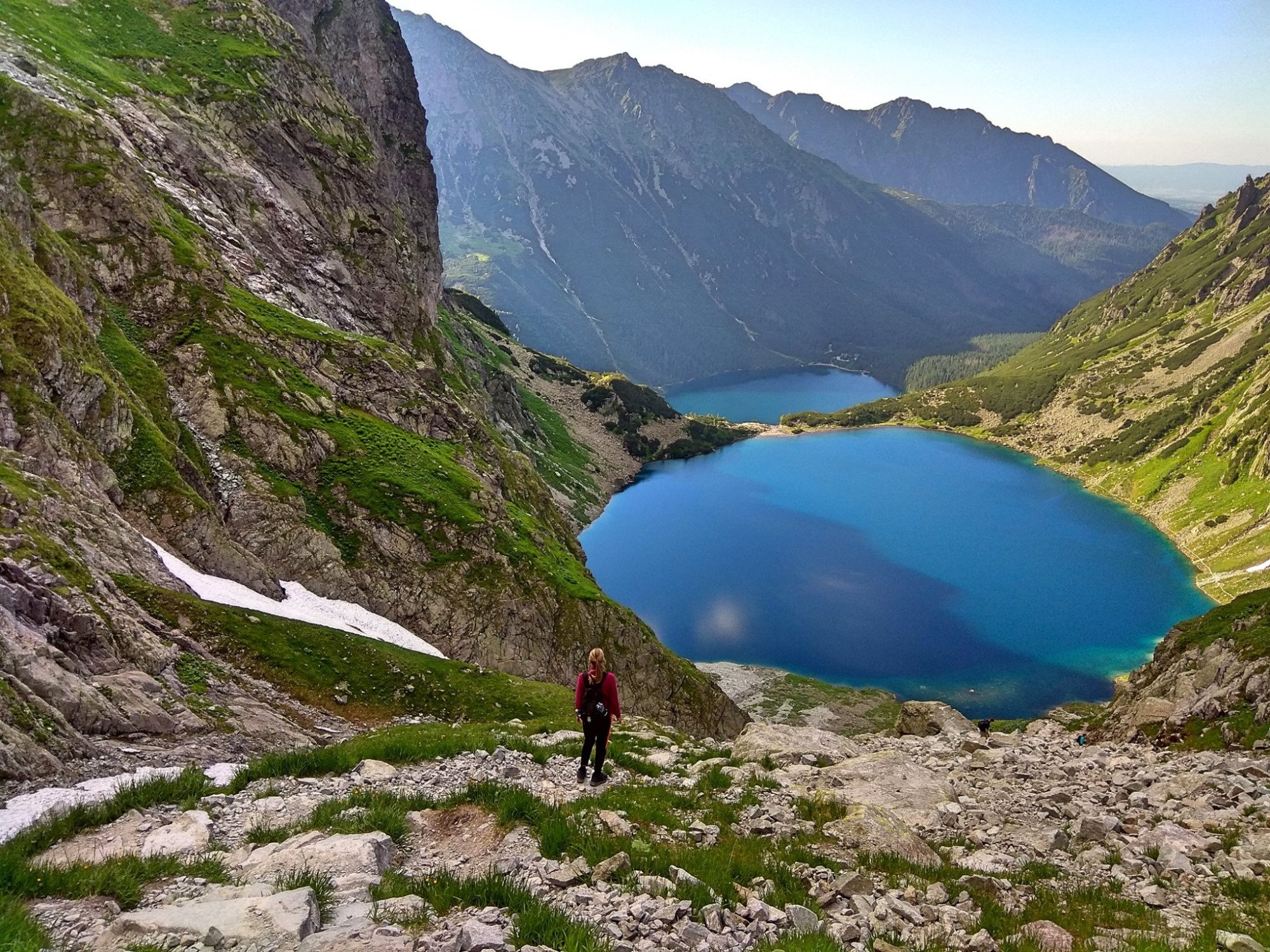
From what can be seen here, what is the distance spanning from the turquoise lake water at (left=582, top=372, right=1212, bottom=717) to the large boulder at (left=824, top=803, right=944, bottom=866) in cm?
9051

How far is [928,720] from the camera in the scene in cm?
3884

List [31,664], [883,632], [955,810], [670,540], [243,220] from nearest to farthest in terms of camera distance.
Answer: [31,664]
[955,810]
[243,220]
[883,632]
[670,540]

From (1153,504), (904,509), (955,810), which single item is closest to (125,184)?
(955,810)

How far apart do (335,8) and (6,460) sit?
130 m

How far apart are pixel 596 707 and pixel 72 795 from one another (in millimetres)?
9340

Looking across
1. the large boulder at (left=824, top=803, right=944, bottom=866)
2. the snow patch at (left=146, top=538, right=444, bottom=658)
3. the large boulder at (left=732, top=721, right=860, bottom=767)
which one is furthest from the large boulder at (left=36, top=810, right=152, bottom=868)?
the snow patch at (left=146, top=538, right=444, bottom=658)

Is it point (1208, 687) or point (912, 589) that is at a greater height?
point (1208, 687)

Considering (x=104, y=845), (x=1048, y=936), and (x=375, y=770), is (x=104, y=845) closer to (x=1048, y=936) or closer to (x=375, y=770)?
(x=375, y=770)

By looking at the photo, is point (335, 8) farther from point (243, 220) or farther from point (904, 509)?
point (904, 509)

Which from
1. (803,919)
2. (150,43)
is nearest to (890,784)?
(803,919)

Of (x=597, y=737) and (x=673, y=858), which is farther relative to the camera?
(x=597, y=737)

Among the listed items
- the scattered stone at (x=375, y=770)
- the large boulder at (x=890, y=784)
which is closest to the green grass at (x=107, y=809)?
the scattered stone at (x=375, y=770)

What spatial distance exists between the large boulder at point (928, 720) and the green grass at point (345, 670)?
20643 mm

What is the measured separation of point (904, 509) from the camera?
183125mm
